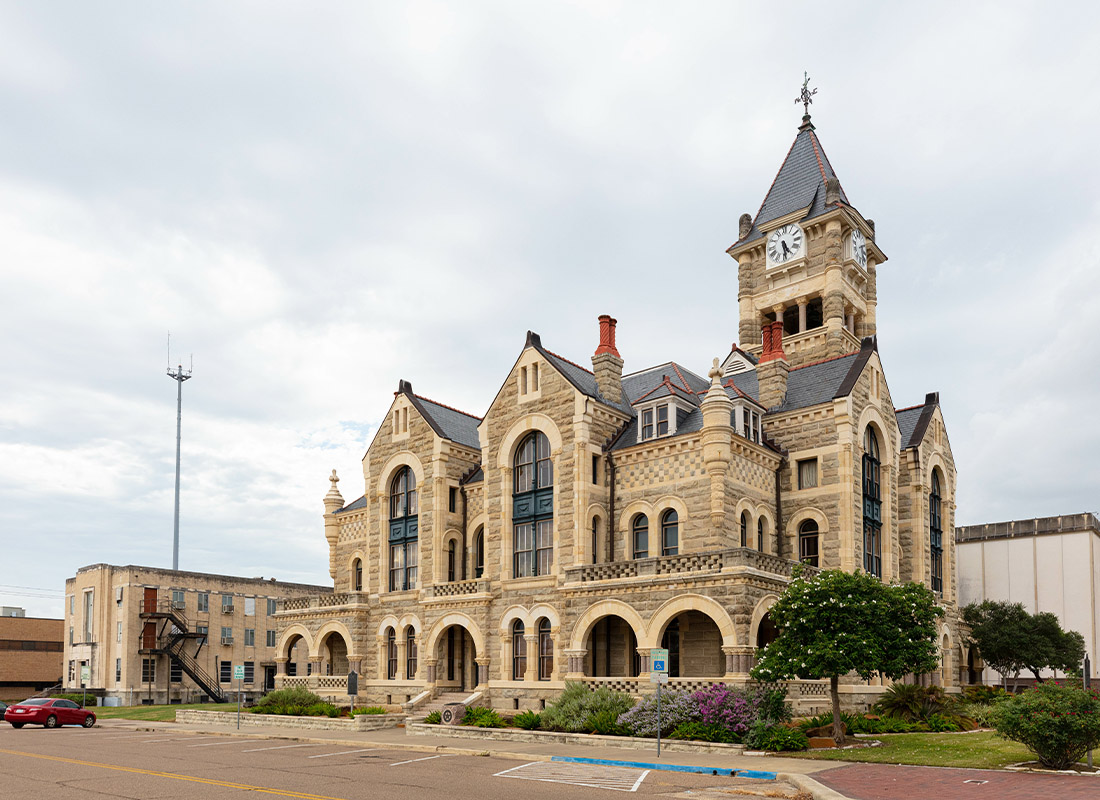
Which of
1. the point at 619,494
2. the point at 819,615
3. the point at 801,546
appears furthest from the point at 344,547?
the point at 819,615

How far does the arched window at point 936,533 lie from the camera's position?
43.1m

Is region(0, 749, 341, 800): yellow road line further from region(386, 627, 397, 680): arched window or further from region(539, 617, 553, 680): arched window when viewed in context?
region(386, 627, 397, 680): arched window

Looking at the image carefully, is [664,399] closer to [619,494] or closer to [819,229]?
[619,494]

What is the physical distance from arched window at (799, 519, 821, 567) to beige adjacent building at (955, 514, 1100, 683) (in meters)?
22.7

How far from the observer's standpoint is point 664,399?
3641 centimetres

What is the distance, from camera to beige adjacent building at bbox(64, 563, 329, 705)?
59.7 m

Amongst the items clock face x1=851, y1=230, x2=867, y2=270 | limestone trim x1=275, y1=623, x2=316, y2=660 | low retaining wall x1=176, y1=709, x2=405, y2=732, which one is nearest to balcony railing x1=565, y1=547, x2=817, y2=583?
low retaining wall x1=176, y1=709, x2=405, y2=732

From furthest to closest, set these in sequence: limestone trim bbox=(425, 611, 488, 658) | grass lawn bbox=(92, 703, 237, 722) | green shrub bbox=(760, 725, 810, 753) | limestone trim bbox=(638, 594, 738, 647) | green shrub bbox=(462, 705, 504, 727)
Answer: grass lawn bbox=(92, 703, 237, 722), limestone trim bbox=(425, 611, 488, 658), green shrub bbox=(462, 705, 504, 727), limestone trim bbox=(638, 594, 738, 647), green shrub bbox=(760, 725, 810, 753)

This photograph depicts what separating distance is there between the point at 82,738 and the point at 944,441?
3764 centimetres

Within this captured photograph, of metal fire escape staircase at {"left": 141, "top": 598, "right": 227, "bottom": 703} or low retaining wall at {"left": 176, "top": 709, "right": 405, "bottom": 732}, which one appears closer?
low retaining wall at {"left": 176, "top": 709, "right": 405, "bottom": 732}

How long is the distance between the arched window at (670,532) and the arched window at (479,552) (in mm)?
9965

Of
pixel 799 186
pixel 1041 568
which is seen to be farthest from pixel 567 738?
pixel 1041 568

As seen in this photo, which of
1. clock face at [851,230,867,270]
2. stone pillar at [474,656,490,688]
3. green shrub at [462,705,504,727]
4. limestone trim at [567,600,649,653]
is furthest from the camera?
clock face at [851,230,867,270]

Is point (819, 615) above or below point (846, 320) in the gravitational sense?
below
